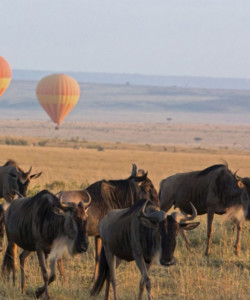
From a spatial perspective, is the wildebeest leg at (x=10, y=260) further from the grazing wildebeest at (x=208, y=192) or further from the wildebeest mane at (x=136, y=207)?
the grazing wildebeest at (x=208, y=192)

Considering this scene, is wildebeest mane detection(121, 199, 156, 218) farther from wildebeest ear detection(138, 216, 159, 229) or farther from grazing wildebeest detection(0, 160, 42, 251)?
grazing wildebeest detection(0, 160, 42, 251)

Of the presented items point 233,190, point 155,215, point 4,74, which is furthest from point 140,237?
point 4,74

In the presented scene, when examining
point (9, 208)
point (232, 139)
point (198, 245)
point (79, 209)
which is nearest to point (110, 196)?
point (9, 208)

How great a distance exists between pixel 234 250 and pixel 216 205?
2.92ft

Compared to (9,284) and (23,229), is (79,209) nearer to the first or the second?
(23,229)

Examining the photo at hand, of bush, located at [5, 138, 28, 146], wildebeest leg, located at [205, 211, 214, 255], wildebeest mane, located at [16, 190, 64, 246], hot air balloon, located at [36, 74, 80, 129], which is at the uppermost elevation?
hot air balloon, located at [36, 74, 80, 129]

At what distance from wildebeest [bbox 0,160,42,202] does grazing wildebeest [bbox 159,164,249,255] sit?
113 inches

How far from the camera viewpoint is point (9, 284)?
10.2 meters

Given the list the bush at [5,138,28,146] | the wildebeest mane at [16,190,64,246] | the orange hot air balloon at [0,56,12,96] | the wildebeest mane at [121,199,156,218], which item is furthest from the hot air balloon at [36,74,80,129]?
the wildebeest mane at [121,199,156,218]

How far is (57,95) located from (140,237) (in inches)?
2657

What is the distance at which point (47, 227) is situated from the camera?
9148 millimetres

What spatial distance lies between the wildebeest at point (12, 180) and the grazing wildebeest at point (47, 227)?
219 inches

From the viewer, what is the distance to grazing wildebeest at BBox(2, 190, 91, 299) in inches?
346

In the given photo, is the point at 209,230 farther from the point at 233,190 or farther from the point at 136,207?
the point at 136,207
